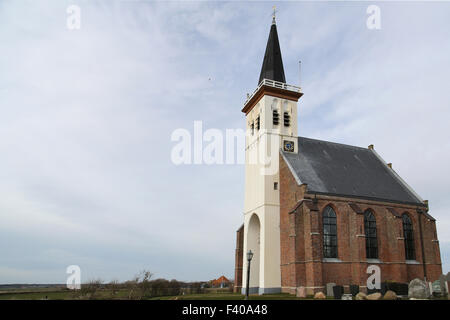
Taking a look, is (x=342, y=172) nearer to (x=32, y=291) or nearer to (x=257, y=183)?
(x=257, y=183)

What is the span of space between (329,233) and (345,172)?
805cm

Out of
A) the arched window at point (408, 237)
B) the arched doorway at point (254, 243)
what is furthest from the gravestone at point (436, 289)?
the arched doorway at point (254, 243)

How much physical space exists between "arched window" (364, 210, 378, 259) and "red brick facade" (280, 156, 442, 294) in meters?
0.39

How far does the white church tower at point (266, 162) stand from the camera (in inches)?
1214

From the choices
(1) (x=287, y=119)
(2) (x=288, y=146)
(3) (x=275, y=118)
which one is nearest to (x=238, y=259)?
(2) (x=288, y=146)

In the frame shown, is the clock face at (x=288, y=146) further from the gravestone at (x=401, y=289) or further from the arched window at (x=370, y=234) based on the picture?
the gravestone at (x=401, y=289)

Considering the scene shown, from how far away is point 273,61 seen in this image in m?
38.0

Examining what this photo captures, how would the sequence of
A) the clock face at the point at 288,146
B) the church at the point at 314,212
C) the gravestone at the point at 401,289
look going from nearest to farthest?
the gravestone at the point at 401,289, the church at the point at 314,212, the clock face at the point at 288,146

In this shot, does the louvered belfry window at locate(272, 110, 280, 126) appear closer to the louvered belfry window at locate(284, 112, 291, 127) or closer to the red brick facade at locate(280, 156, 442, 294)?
the louvered belfry window at locate(284, 112, 291, 127)

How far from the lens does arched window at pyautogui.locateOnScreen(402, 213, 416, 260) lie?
107ft

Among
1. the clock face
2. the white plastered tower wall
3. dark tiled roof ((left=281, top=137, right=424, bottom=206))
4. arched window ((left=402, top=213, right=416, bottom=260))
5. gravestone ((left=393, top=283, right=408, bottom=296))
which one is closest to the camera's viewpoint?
gravestone ((left=393, top=283, right=408, bottom=296))

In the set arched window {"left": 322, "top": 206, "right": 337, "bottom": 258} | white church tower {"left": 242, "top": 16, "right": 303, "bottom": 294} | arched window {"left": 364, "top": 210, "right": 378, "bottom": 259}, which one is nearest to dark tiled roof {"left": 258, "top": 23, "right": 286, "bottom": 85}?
white church tower {"left": 242, "top": 16, "right": 303, "bottom": 294}

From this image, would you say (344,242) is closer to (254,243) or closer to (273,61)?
(254,243)
